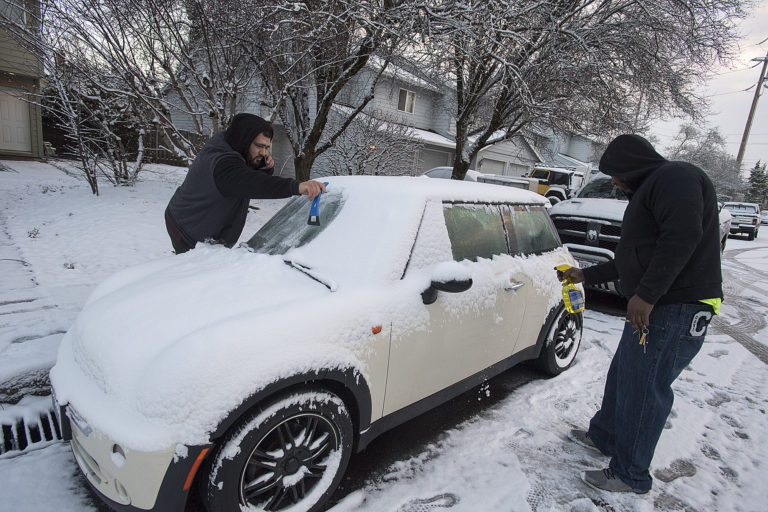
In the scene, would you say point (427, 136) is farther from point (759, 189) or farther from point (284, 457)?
point (759, 189)

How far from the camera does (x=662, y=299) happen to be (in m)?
2.15

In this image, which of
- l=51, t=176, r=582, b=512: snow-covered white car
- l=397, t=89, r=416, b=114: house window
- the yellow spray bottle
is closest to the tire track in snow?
the yellow spray bottle

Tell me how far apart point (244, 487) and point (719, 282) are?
2.54 m

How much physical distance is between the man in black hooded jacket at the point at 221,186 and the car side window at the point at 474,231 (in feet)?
2.84

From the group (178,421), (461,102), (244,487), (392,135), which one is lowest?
(244,487)

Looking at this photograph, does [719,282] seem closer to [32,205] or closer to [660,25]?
[660,25]

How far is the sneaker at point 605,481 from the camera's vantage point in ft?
7.68

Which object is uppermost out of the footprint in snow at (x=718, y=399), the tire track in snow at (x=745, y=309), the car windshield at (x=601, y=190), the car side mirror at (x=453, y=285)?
the car windshield at (x=601, y=190)

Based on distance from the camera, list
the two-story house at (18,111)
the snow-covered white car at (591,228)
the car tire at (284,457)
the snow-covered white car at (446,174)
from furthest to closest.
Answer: the snow-covered white car at (446,174) → the two-story house at (18,111) → the snow-covered white car at (591,228) → the car tire at (284,457)

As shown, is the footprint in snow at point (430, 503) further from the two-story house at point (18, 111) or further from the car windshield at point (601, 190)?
the two-story house at point (18, 111)

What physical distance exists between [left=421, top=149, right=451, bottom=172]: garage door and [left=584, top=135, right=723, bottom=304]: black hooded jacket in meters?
18.4

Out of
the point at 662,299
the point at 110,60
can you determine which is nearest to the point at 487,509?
the point at 662,299

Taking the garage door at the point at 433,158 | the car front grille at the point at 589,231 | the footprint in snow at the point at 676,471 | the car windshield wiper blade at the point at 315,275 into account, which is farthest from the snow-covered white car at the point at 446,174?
the car windshield wiper blade at the point at 315,275

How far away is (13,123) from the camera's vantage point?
45.6ft
